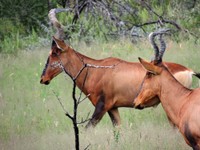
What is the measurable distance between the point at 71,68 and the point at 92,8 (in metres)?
3.28

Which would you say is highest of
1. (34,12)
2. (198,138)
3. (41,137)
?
(198,138)

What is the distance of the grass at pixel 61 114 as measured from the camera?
9.84m

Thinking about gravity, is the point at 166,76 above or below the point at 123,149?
above

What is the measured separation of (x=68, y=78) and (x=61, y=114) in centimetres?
298

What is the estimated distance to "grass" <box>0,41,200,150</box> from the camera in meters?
9.84

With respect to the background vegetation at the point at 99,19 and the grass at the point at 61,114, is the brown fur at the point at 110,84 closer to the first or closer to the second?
the grass at the point at 61,114

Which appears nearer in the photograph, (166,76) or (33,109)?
(166,76)

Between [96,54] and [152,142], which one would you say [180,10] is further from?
[152,142]

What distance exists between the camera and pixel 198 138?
7.91 metres

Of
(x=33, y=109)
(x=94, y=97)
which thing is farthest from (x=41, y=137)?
(x=33, y=109)

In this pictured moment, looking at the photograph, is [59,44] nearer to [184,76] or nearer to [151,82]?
[184,76]

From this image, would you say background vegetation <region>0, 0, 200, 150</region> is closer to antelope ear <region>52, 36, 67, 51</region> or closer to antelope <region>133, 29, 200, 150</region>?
antelope ear <region>52, 36, 67, 51</region>

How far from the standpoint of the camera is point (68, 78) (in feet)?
51.1

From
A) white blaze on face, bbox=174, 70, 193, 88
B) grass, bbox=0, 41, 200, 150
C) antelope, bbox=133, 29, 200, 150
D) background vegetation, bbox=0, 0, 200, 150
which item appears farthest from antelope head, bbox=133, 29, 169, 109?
white blaze on face, bbox=174, 70, 193, 88
